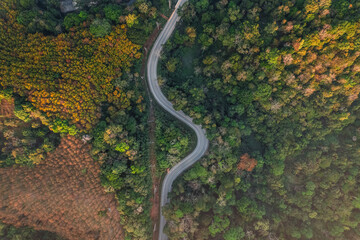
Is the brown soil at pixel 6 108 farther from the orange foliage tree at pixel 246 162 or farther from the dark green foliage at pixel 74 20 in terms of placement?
the orange foliage tree at pixel 246 162

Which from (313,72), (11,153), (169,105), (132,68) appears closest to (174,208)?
(169,105)

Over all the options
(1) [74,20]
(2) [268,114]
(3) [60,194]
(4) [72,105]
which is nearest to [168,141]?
(4) [72,105]

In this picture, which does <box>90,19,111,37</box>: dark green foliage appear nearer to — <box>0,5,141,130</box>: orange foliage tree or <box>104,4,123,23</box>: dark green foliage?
<box>0,5,141,130</box>: orange foliage tree

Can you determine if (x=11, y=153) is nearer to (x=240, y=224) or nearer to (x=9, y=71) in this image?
(x=9, y=71)

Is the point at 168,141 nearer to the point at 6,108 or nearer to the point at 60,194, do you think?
the point at 60,194

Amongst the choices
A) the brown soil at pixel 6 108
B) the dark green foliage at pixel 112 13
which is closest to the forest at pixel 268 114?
the dark green foliage at pixel 112 13
